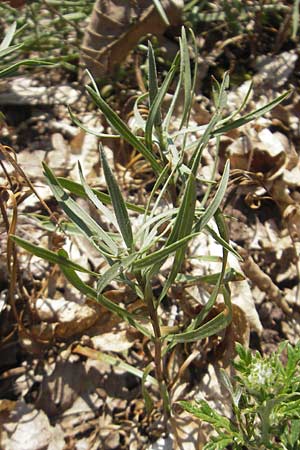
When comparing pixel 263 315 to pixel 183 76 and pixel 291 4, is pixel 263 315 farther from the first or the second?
pixel 291 4

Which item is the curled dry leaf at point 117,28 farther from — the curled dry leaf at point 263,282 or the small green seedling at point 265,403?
the small green seedling at point 265,403

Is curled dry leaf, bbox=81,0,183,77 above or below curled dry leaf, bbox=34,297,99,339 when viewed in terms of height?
above

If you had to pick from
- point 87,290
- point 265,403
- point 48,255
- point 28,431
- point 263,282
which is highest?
point 48,255

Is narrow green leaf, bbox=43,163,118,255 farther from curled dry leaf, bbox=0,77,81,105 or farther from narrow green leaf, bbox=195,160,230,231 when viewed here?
curled dry leaf, bbox=0,77,81,105

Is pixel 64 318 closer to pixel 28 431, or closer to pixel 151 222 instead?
pixel 28 431

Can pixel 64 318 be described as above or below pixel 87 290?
below

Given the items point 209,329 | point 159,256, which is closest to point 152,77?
point 159,256

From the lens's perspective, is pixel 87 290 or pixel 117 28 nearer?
pixel 87 290

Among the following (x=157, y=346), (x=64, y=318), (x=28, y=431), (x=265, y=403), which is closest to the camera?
(x=265, y=403)

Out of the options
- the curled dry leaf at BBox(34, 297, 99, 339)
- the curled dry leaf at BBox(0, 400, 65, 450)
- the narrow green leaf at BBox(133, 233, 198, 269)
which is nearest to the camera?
the narrow green leaf at BBox(133, 233, 198, 269)

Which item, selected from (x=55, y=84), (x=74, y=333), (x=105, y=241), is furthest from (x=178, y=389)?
(x=55, y=84)

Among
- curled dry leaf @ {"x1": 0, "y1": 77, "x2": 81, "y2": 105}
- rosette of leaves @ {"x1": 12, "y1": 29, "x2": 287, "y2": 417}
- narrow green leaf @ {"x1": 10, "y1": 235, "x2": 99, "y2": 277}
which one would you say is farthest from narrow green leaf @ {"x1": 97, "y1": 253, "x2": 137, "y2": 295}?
curled dry leaf @ {"x1": 0, "y1": 77, "x2": 81, "y2": 105}
